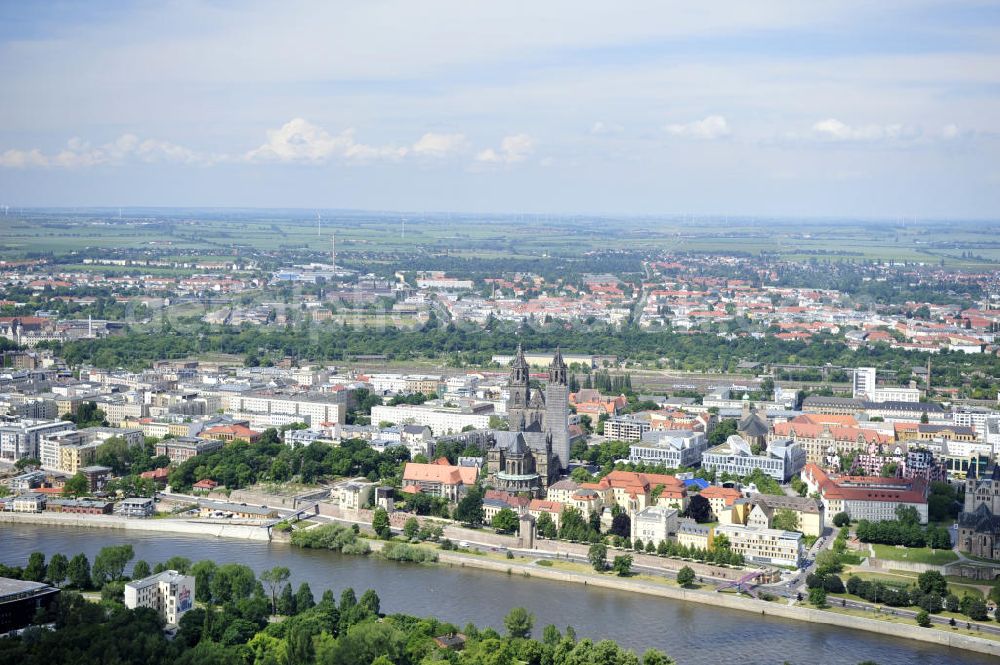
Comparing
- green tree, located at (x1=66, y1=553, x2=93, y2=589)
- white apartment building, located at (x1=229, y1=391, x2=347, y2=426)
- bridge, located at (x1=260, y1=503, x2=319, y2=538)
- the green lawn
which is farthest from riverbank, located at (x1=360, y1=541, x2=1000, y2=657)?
white apartment building, located at (x1=229, y1=391, x2=347, y2=426)

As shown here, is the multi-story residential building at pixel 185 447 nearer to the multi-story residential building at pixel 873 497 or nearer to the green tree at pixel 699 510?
the green tree at pixel 699 510

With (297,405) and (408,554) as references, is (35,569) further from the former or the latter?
(297,405)

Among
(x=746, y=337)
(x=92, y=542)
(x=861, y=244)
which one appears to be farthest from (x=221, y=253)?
(x=92, y=542)

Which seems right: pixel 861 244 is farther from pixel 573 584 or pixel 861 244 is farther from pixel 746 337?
pixel 573 584

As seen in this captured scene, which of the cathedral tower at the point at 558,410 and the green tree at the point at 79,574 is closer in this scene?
the green tree at the point at 79,574

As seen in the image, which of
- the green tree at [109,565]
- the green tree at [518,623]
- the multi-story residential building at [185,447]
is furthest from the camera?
the multi-story residential building at [185,447]

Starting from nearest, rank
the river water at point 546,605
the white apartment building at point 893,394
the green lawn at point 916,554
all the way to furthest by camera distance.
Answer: the river water at point 546,605, the green lawn at point 916,554, the white apartment building at point 893,394

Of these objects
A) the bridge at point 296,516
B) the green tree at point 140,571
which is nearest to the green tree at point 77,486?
the bridge at point 296,516
